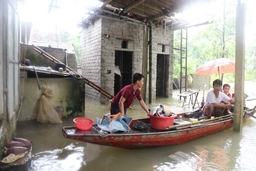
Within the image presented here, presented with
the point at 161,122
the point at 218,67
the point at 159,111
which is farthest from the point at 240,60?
the point at 161,122

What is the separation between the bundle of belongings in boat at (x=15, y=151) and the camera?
3.09 metres

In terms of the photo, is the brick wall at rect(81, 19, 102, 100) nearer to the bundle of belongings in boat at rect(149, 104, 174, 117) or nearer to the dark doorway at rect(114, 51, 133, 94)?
the dark doorway at rect(114, 51, 133, 94)

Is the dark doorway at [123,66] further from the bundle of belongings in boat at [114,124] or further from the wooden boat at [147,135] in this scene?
the bundle of belongings in boat at [114,124]

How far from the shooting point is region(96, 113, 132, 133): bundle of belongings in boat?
12.7 ft

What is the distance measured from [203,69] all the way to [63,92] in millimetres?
4843

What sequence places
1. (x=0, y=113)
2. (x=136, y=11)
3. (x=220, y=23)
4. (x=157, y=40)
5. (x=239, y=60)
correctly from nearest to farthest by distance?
(x=0, y=113), (x=239, y=60), (x=136, y=11), (x=157, y=40), (x=220, y=23)

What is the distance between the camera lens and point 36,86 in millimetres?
6246

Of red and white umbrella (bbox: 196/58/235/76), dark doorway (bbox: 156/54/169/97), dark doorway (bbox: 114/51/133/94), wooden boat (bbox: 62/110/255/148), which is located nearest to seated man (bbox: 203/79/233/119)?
wooden boat (bbox: 62/110/255/148)

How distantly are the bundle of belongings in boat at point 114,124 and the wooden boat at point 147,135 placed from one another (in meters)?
0.11

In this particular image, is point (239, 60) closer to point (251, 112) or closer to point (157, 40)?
point (251, 112)

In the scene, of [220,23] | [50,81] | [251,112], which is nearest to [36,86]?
[50,81]

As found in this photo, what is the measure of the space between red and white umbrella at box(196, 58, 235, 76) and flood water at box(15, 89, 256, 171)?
7.96 ft

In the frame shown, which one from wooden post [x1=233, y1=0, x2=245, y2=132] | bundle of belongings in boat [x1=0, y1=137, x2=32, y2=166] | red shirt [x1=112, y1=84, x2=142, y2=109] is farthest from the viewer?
wooden post [x1=233, y1=0, x2=245, y2=132]

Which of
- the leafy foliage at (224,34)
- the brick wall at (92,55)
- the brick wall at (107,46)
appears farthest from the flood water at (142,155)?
the leafy foliage at (224,34)
